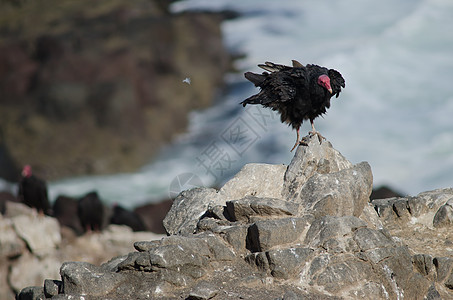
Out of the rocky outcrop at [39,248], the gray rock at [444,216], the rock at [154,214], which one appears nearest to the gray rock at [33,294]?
the gray rock at [444,216]

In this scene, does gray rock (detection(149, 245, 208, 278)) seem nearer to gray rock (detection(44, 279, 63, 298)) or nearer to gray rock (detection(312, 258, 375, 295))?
gray rock (detection(44, 279, 63, 298))

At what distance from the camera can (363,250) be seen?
7.86 meters

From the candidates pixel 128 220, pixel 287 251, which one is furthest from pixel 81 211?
pixel 287 251

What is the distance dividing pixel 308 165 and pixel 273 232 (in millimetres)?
1459

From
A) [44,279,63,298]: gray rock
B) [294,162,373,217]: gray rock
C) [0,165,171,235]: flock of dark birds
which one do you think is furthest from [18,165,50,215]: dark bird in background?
[294,162,373,217]: gray rock

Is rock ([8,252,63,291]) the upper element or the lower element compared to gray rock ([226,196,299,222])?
lower

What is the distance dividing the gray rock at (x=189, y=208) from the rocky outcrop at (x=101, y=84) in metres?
26.1

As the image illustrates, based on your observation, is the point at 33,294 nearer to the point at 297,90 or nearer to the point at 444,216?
the point at 297,90

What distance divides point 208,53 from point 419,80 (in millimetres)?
13025

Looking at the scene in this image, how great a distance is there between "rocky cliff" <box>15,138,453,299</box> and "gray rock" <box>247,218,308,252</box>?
1 cm

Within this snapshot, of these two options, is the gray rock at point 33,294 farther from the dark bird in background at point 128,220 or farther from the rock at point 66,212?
the rock at point 66,212

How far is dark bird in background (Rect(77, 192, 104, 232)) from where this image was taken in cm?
2014

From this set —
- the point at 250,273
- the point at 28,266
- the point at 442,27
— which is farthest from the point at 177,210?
the point at 442,27

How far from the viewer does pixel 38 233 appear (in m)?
17.9
